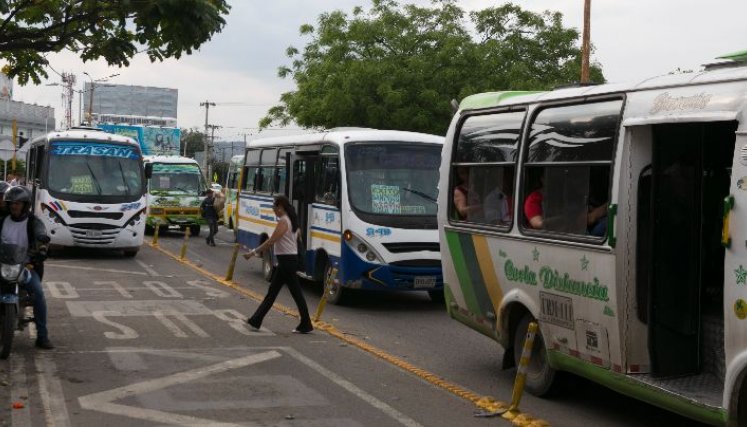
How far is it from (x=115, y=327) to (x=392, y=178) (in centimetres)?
483

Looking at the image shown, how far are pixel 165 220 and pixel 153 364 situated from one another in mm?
21402

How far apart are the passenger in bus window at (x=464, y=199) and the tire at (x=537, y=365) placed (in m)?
1.25

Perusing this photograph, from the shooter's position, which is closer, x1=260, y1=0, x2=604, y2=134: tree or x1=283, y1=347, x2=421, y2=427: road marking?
x1=283, y1=347, x2=421, y2=427: road marking

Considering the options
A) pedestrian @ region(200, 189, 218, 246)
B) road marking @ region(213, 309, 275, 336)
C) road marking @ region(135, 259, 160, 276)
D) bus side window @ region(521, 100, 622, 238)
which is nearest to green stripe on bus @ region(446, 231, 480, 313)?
bus side window @ region(521, 100, 622, 238)

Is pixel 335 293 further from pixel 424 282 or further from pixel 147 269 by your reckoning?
pixel 147 269

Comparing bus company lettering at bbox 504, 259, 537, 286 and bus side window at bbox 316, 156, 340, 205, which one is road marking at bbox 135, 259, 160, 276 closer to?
bus side window at bbox 316, 156, 340, 205

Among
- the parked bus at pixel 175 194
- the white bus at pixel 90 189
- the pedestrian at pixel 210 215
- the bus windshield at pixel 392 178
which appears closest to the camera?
the bus windshield at pixel 392 178

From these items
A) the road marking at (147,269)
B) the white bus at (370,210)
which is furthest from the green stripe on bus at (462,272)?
the road marking at (147,269)

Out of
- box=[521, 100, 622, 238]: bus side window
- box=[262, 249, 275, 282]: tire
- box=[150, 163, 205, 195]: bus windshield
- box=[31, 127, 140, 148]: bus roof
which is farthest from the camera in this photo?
box=[150, 163, 205, 195]: bus windshield

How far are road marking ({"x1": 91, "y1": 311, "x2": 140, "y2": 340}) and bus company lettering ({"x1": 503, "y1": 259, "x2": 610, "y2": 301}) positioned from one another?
16.5ft

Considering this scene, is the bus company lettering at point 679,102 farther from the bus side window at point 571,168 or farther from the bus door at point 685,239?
the bus side window at point 571,168

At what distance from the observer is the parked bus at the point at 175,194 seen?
3080 centimetres

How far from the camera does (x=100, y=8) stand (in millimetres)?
9828

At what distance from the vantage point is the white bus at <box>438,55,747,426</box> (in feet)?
20.5
